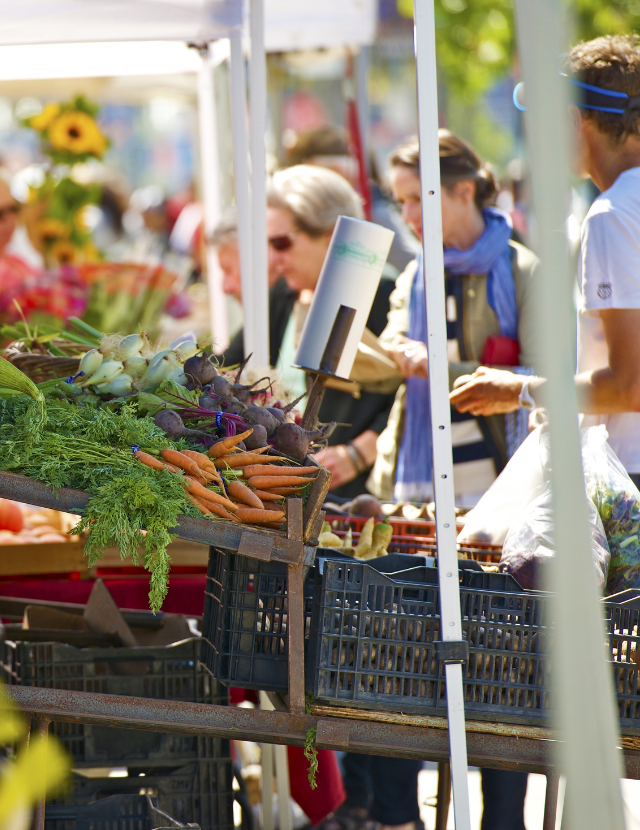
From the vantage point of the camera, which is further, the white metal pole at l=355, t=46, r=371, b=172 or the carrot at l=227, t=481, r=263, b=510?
the white metal pole at l=355, t=46, r=371, b=172

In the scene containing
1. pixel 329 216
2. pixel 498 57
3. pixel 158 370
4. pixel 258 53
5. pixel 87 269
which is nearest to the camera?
pixel 158 370

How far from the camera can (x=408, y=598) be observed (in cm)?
170

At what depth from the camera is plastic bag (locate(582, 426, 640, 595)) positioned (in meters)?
1.81

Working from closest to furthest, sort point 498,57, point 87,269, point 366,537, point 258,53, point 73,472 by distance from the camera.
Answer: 1. point 73,472
2. point 366,537
3. point 258,53
4. point 87,269
5. point 498,57

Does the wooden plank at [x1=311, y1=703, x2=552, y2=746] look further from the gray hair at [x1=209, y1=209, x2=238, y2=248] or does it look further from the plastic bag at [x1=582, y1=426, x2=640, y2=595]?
the gray hair at [x1=209, y1=209, x2=238, y2=248]

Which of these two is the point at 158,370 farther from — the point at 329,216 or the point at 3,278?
the point at 3,278

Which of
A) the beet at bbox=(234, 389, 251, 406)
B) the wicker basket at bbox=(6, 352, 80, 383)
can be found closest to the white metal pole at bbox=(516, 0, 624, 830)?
the beet at bbox=(234, 389, 251, 406)

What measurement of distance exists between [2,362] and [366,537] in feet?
2.95

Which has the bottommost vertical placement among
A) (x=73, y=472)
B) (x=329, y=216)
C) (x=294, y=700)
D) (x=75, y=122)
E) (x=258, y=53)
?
(x=294, y=700)

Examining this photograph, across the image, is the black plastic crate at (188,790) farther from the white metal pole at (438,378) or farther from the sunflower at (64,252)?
the sunflower at (64,252)

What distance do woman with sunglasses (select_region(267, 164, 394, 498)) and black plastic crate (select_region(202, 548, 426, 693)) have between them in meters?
1.48

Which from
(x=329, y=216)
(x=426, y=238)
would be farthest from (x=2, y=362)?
(x=329, y=216)

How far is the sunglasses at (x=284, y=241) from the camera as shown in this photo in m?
3.35

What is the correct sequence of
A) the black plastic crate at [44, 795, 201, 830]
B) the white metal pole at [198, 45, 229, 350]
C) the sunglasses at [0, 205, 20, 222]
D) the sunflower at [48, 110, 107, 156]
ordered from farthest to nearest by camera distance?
the sunglasses at [0, 205, 20, 222], the white metal pole at [198, 45, 229, 350], the sunflower at [48, 110, 107, 156], the black plastic crate at [44, 795, 201, 830]
